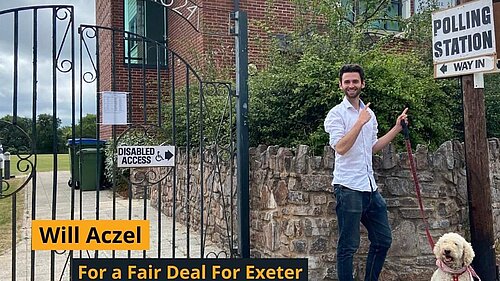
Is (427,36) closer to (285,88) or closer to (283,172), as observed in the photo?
(285,88)

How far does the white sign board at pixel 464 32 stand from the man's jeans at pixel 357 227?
1210mm

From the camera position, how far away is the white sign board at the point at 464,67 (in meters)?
3.59

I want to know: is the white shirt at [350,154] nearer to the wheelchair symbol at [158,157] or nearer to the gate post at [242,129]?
the gate post at [242,129]

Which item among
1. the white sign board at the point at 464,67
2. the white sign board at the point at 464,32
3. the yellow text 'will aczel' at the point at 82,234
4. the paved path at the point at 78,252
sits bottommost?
the paved path at the point at 78,252

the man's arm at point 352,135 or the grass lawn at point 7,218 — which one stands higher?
the man's arm at point 352,135

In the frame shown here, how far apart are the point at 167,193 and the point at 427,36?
15.5 feet

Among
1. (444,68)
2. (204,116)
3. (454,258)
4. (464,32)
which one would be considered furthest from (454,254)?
(204,116)

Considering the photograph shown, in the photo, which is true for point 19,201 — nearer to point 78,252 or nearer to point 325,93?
point 78,252

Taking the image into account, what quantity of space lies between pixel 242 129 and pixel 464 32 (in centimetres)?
186

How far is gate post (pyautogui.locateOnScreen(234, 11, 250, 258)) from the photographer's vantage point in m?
4.23

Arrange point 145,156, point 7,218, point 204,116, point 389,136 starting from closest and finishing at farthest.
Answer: point 389,136 → point 145,156 → point 204,116 → point 7,218

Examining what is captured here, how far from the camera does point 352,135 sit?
3393mm

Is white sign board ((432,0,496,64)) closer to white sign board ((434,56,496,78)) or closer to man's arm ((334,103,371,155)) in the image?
white sign board ((434,56,496,78))

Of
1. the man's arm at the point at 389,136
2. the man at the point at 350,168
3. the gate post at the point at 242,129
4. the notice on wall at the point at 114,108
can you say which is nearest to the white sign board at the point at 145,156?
the notice on wall at the point at 114,108
